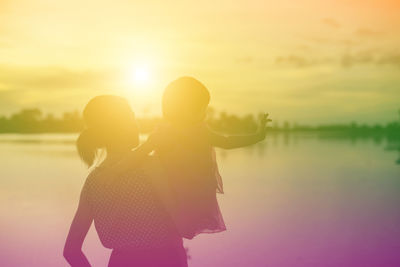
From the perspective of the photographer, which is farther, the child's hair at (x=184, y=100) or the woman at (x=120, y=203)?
the child's hair at (x=184, y=100)

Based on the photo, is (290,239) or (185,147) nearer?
(185,147)

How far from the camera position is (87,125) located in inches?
90.2

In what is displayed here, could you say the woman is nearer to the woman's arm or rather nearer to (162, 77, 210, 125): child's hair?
the woman's arm

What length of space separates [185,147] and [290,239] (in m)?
12.1

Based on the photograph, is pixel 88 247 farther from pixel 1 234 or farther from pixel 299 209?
pixel 299 209

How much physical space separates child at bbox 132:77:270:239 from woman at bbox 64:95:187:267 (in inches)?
15.4

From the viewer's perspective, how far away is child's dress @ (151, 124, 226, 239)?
2814mm

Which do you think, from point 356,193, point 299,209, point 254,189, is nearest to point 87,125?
point 299,209

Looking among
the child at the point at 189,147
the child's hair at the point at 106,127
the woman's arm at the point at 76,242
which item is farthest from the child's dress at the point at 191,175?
the woman's arm at the point at 76,242

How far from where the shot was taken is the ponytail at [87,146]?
225 cm

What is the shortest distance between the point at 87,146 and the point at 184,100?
0.77 m

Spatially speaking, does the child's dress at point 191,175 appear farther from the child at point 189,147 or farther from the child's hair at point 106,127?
the child's hair at point 106,127

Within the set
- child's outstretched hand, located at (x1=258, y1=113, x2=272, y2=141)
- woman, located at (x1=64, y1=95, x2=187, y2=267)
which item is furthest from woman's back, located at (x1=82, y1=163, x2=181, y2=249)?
child's outstretched hand, located at (x1=258, y1=113, x2=272, y2=141)

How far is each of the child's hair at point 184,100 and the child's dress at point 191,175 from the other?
0.07 meters
